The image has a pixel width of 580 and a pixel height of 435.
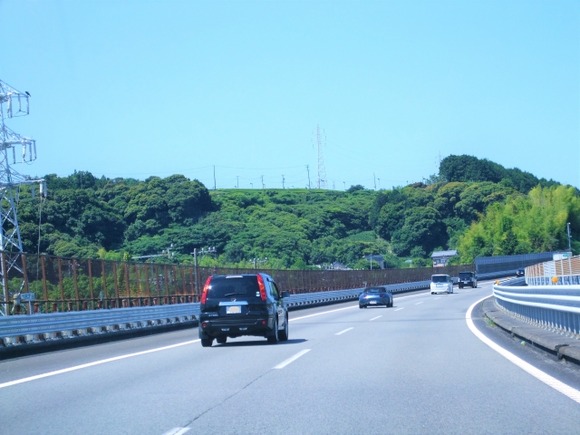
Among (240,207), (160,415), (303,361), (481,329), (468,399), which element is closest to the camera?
(160,415)

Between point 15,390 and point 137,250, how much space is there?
7996 cm

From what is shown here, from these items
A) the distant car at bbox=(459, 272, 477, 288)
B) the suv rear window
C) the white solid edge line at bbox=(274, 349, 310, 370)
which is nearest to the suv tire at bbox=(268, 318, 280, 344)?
the suv rear window

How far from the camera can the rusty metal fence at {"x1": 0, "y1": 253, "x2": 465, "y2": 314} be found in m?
A: 23.2

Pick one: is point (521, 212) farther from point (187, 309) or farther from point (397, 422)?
point (397, 422)

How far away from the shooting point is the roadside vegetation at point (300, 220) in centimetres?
7694

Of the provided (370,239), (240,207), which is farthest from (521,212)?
(240,207)

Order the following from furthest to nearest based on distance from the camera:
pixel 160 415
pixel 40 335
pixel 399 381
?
pixel 40 335 < pixel 399 381 < pixel 160 415

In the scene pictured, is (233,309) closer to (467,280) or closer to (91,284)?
(91,284)

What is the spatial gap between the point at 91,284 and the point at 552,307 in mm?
16909

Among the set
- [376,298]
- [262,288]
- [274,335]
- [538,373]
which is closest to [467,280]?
[376,298]

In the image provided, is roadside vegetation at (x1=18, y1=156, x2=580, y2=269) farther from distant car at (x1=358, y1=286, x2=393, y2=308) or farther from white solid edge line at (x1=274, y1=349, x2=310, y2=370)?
white solid edge line at (x1=274, y1=349, x2=310, y2=370)

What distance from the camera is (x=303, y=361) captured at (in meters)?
15.3

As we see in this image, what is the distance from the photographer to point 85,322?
24.3 m

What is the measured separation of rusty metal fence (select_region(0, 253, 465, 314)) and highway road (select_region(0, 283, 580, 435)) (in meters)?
4.61
